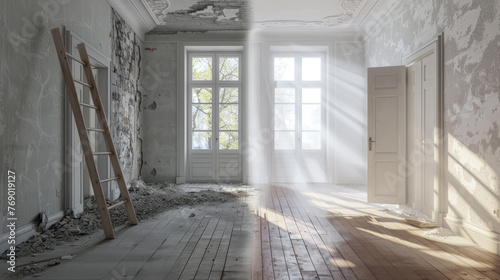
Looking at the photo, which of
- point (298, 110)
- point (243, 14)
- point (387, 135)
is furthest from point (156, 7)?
point (387, 135)

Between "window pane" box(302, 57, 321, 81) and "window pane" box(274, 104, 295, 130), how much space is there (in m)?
0.74

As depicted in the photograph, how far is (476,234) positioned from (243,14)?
17.0 feet

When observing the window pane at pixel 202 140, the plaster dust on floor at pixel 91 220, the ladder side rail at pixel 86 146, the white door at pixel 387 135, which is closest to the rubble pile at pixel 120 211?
the plaster dust on floor at pixel 91 220

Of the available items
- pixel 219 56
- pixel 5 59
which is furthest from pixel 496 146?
pixel 219 56

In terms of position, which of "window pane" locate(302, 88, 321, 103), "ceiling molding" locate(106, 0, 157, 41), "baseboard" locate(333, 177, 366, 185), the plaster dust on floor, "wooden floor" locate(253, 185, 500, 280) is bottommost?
"wooden floor" locate(253, 185, 500, 280)

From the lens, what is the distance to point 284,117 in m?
8.20

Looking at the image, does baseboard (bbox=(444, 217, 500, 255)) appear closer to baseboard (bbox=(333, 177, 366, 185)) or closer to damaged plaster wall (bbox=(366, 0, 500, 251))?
damaged plaster wall (bbox=(366, 0, 500, 251))

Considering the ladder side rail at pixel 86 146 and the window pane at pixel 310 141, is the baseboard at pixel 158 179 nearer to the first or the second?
the window pane at pixel 310 141

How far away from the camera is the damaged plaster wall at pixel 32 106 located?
10.2 feet

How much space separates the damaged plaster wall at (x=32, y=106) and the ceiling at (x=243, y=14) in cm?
214

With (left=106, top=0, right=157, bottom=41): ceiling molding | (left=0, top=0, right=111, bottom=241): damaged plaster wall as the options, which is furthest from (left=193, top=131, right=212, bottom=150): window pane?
(left=0, top=0, right=111, bottom=241): damaged plaster wall

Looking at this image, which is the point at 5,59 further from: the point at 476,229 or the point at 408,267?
the point at 476,229

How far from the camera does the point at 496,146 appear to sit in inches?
127

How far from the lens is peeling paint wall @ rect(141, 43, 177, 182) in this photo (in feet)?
26.1
